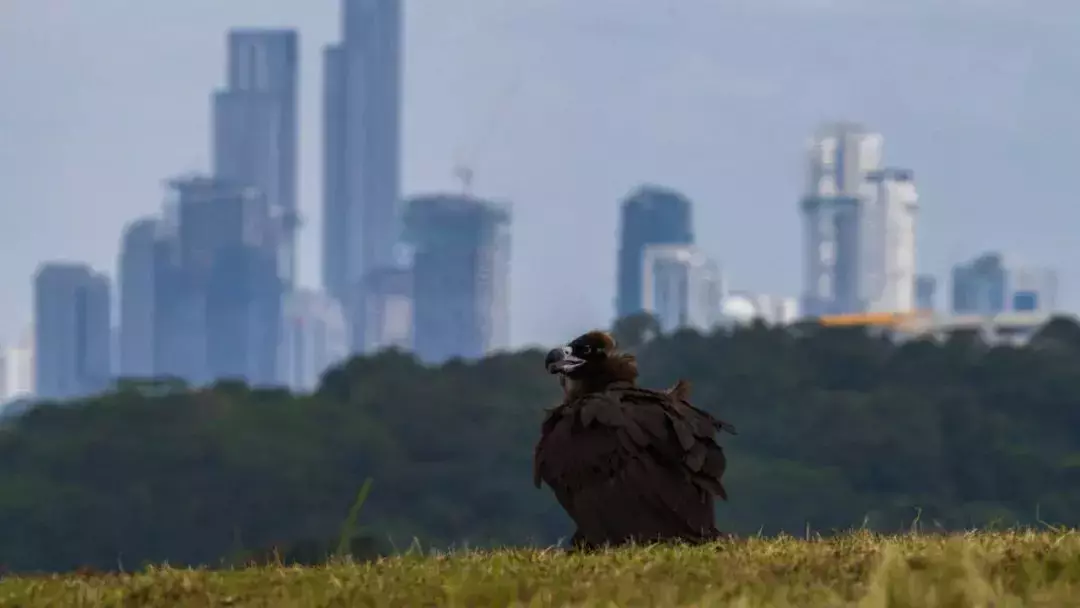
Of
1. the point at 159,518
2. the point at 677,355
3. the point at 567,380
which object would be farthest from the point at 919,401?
the point at 567,380

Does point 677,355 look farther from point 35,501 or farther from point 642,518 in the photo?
point 642,518

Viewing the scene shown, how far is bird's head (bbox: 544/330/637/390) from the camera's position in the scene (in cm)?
1381

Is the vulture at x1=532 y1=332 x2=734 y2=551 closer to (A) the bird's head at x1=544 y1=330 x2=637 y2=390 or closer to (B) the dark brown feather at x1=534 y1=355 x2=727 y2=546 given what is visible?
(B) the dark brown feather at x1=534 y1=355 x2=727 y2=546

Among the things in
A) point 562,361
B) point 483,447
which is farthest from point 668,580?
point 483,447

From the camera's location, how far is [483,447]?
447 feet

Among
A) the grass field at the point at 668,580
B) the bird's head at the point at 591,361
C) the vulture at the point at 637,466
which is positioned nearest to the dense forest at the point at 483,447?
the bird's head at the point at 591,361

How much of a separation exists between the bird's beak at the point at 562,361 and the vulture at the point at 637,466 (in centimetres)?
93

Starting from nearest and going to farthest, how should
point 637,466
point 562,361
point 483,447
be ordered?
point 637,466 → point 562,361 → point 483,447

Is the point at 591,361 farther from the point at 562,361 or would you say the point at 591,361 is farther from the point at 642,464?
the point at 642,464

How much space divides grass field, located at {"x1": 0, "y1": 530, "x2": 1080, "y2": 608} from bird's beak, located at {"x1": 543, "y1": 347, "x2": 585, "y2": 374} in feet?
9.70

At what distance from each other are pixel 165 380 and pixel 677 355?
117 ft

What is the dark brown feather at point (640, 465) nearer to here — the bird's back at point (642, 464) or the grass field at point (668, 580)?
the bird's back at point (642, 464)

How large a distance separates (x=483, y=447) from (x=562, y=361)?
123 metres

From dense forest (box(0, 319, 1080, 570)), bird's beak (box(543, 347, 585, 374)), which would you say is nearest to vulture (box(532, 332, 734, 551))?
bird's beak (box(543, 347, 585, 374))
